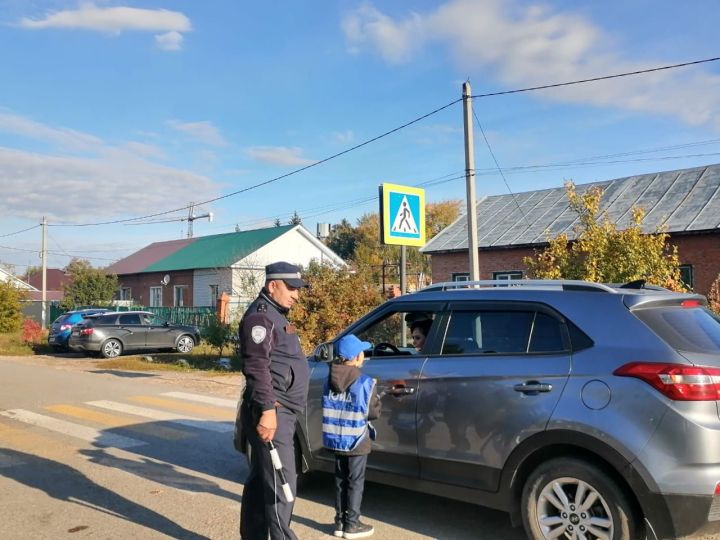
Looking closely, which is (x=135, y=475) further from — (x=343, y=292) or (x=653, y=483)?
(x=343, y=292)

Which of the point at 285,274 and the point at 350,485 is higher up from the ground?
the point at 285,274

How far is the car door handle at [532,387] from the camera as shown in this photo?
4203 millimetres

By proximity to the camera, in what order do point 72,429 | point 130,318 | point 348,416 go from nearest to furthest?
point 348,416 → point 72,429 → point 130,318

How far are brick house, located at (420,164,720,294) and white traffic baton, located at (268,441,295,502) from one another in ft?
48.8

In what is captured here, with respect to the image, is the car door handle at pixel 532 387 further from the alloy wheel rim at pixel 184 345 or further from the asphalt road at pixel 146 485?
the alloy wheel rim at pixel 184 345

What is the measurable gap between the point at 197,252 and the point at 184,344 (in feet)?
68.8

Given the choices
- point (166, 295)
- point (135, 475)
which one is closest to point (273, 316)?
point (135, 475)

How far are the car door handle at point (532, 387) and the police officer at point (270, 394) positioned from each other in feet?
4.60

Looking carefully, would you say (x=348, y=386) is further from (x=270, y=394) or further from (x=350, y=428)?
(x=270, y=394)

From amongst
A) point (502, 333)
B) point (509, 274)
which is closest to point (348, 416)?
point (502, 333)

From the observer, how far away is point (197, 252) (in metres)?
43.0

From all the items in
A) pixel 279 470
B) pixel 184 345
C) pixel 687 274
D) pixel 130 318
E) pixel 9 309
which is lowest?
pixel 184 345

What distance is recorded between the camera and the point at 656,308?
4.22 meters

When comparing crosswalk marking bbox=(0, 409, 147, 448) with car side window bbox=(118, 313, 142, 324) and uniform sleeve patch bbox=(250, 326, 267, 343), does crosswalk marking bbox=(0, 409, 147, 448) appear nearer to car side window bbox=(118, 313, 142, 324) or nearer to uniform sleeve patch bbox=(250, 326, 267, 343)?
uniform sleeve patch bbox=(250, 326, 267, 343)
